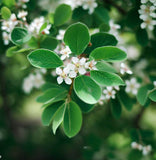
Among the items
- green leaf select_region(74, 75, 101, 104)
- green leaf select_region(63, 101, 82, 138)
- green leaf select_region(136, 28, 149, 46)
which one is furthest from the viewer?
green leaf select_region(136, 28, 149, 46)

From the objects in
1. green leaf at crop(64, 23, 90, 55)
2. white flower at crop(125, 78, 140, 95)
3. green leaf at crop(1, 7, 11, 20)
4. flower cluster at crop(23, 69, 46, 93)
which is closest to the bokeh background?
flower cluster at crop(23, 69, 46, 93)

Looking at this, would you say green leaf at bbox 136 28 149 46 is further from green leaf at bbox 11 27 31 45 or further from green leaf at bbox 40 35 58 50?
green leaf at bbox 11 27 31 45

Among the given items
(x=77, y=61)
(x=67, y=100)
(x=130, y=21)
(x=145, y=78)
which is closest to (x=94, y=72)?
(x=77, y=61)

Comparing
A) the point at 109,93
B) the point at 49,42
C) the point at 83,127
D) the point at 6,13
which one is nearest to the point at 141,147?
the point at 109,93

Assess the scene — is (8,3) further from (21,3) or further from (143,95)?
(143,95)

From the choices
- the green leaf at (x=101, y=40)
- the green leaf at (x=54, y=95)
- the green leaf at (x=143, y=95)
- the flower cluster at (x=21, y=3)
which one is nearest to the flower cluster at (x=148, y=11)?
the green leaf at (x=101, y=40)

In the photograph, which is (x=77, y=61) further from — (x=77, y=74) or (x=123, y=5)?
(x=123, y=5)
